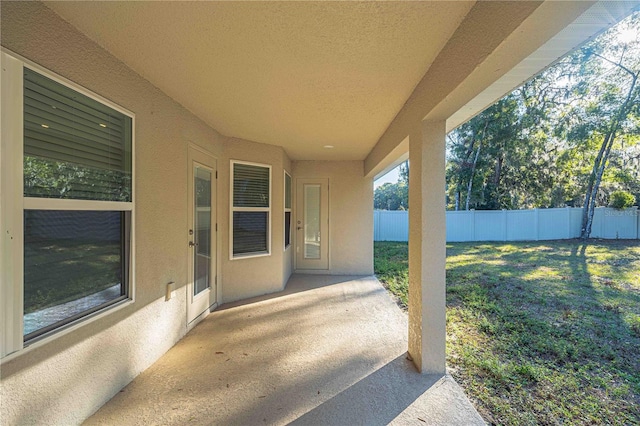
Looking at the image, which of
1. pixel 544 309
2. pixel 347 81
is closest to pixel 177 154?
pixel 347 81

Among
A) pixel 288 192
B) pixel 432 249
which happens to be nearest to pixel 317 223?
pixel 288 192

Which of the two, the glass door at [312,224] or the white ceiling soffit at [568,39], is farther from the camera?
the glass door at [312,224]

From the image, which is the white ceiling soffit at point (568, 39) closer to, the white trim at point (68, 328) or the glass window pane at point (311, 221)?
the white trim at point (68, 328)

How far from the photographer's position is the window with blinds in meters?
4.24

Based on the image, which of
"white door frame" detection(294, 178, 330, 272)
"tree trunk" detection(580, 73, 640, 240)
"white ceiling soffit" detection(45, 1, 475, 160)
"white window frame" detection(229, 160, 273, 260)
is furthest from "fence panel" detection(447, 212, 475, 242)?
"white ceiling soffit" detection(45, 1, 475, 160)

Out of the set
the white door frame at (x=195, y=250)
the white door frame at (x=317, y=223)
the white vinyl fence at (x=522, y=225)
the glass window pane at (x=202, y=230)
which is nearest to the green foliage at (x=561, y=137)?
the white vinyl fence at (x=522, y=225)

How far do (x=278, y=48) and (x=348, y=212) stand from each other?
439 cm

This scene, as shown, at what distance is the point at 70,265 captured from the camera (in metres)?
1.74

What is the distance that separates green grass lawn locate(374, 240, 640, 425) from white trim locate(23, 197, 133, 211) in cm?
302

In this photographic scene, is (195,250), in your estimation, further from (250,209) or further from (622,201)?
(622,201)

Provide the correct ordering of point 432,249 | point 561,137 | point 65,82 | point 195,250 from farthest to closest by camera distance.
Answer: point 561,137 → point 195,250 → point 432,249 → point 65,82

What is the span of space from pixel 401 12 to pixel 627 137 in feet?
43.6

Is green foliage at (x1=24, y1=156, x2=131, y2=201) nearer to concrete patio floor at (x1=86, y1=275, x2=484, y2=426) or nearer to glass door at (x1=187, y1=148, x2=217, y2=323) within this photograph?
glass door at (x1=187, y1=148, x2=217, y2=323)

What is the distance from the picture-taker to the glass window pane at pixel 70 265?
1.51m
